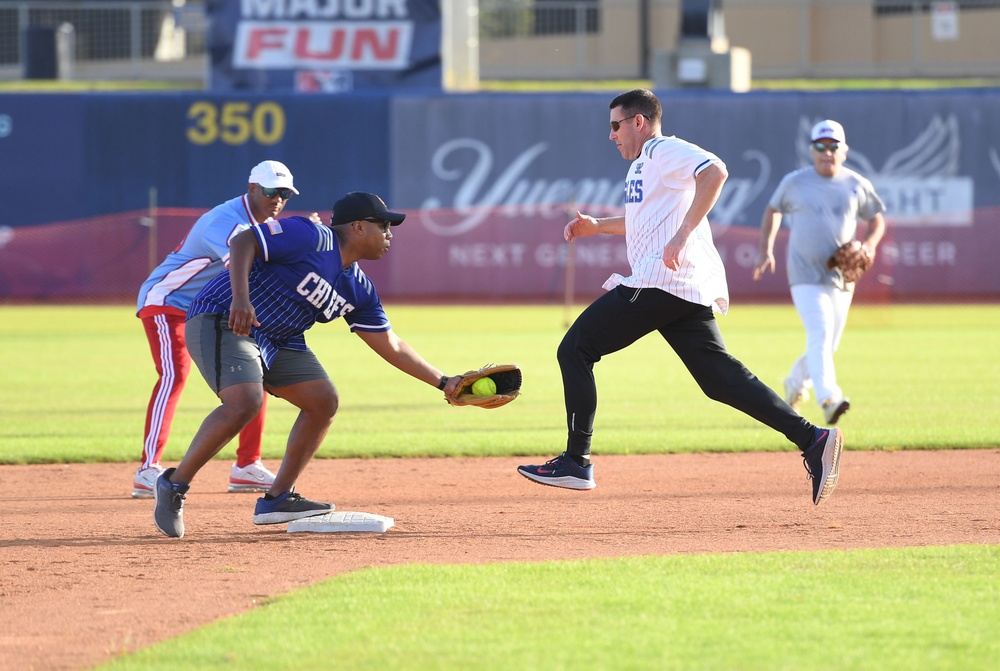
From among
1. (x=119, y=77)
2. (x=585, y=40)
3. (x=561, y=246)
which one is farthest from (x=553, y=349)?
(x=119, y=77)

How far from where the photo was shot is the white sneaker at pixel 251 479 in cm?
799

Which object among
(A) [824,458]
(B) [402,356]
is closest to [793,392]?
(A) [824,458]

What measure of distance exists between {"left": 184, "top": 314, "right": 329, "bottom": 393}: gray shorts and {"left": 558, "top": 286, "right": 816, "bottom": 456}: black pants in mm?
1339

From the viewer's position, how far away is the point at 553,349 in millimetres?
18031

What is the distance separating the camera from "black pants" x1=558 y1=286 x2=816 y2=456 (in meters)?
6.77

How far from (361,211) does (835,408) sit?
423 centimetres

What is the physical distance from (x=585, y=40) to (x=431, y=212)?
10.2 m

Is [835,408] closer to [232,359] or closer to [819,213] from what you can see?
[819,213]

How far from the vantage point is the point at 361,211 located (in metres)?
6.29

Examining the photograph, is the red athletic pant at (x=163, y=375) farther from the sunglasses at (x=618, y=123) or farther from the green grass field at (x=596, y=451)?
the sunglasses at (x=618, y=123)

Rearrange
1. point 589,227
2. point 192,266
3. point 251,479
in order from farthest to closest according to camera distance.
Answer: point 251,479 → point 192,266 → point 589,227

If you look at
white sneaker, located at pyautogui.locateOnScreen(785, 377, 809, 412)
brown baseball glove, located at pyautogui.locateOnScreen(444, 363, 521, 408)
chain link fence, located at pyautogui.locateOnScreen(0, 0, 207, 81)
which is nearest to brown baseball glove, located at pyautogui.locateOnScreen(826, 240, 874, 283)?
white sneaker, located at pyautogui.locateOnScreen(785, 377, 809, 412)

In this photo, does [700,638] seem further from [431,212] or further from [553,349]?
[431,212]

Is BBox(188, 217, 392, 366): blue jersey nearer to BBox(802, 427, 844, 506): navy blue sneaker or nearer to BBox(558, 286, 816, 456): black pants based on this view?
BBox(558, 286, 816, 456): black pants
